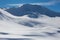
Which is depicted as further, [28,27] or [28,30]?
[28,27]

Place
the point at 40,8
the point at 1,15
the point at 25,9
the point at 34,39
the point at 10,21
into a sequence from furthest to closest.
Result: the point at 40,8, the point at 25,9, the point at 1,15, the point at 10,21, the point at 34,39

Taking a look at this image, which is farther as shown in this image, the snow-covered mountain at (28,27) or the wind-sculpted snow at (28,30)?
the snow-covered mountain at (28,27)

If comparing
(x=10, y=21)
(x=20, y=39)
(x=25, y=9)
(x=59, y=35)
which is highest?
(x=25, y=9)

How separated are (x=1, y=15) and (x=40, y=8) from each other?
1398 inches

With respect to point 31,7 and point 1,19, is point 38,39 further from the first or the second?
point 31,7

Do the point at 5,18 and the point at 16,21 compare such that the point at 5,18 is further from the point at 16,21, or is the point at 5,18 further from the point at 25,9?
the point at 25,9

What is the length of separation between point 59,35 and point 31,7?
5311 centimetres

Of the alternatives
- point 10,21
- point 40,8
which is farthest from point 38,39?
point 40,8

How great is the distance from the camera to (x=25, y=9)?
210 ft

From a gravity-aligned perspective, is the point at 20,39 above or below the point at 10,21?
below

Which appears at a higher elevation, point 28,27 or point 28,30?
point 28,27

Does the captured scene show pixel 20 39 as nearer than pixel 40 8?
Yes

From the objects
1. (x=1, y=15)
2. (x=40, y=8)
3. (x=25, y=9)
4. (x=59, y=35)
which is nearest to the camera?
(x=59, y=35)

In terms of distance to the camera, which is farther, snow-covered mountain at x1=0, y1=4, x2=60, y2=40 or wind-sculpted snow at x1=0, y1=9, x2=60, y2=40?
snow-covered mountain at x1=0, y1=4, x2=60, y2=40
